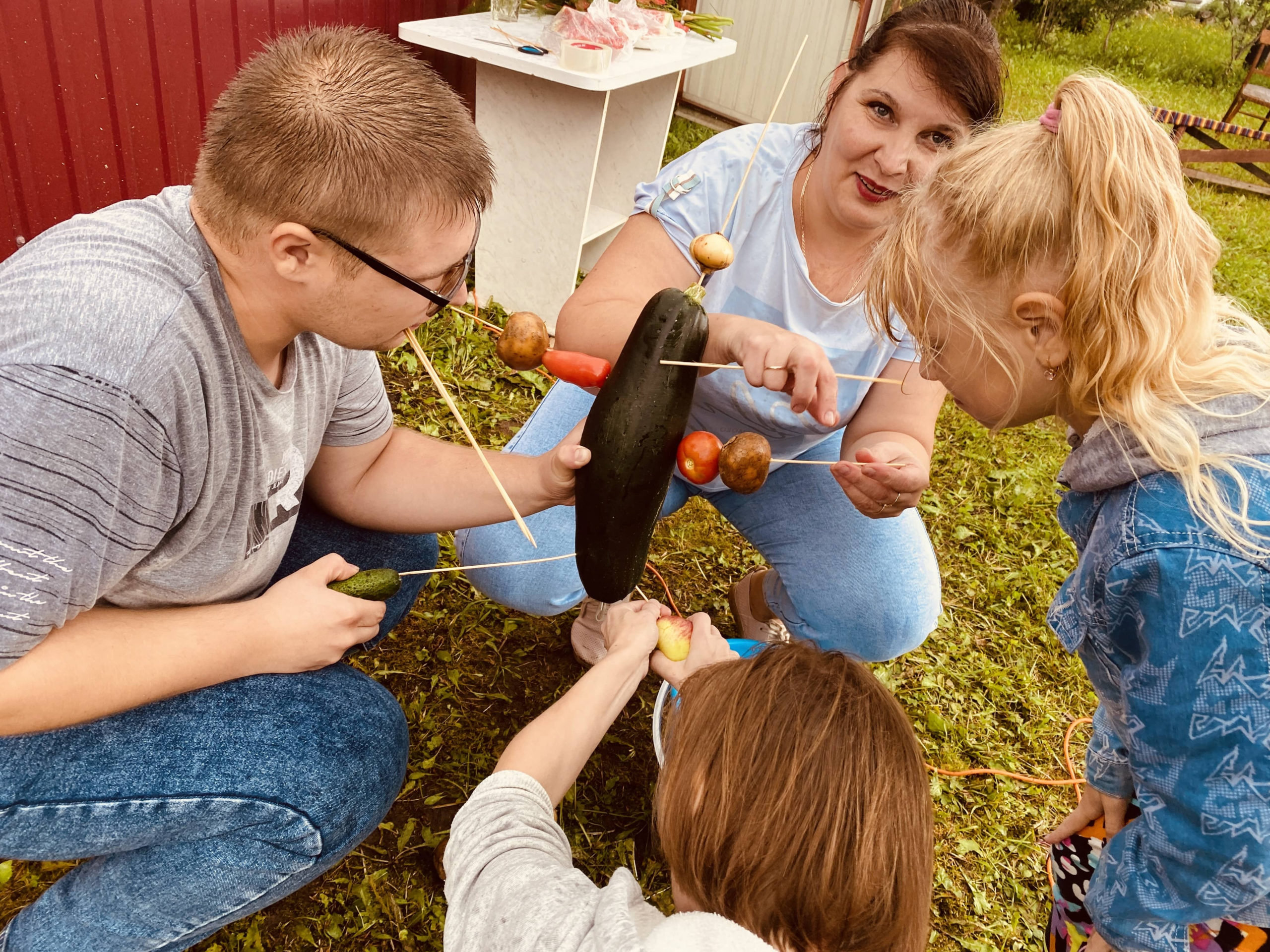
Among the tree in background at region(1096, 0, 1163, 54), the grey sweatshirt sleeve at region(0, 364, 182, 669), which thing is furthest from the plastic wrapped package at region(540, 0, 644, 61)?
the tree in background at region(1096, 0, 1163, 54)

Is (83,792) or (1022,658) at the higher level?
(83,792)

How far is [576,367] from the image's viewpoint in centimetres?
192

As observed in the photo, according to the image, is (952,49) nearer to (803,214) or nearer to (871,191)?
(871,191)

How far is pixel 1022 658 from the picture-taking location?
355 cm

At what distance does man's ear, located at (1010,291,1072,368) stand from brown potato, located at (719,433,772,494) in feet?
1.78

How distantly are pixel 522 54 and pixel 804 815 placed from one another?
11.3ft

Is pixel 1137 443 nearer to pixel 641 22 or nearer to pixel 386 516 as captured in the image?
pixel 386 516

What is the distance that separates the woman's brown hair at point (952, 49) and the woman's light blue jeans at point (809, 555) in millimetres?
1100

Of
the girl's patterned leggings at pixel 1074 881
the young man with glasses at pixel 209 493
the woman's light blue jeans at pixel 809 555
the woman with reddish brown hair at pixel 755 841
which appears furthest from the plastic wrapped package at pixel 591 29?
the girl's patterned leggings at pixel 1074 881

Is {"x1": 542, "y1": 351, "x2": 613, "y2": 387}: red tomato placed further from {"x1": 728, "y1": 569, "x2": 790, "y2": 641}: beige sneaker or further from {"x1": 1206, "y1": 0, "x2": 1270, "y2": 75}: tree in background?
{"x1": 1206, "y1": 0, "x2": 1270, "y2": 75}: tree in background

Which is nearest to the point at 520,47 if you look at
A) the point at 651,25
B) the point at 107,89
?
the point at 651,25

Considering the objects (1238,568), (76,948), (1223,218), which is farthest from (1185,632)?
(1223,218)

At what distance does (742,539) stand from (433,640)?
1.45 m

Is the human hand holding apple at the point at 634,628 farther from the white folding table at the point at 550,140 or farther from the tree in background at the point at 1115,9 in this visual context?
the tree in background at the point at 1115,9
